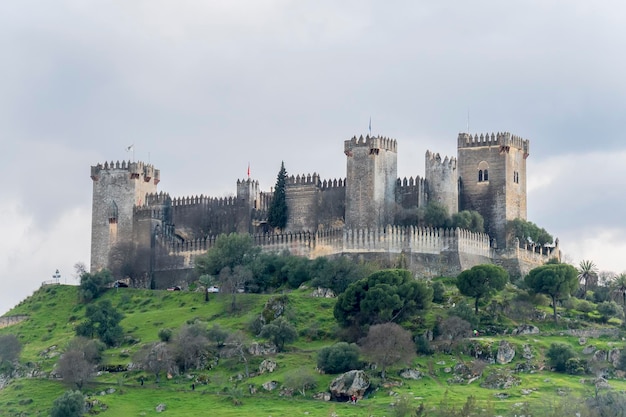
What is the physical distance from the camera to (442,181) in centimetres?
13450

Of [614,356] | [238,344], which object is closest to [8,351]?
[238,344]

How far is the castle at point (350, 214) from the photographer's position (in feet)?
429

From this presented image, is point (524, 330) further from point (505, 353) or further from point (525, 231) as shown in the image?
point (525, 231)

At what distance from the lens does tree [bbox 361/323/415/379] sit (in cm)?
11094

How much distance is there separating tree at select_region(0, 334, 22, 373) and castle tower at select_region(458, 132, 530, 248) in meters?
36.0

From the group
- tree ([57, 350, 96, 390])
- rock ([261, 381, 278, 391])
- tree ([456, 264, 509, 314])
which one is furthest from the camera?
tree ([456, 264, 509, 314])


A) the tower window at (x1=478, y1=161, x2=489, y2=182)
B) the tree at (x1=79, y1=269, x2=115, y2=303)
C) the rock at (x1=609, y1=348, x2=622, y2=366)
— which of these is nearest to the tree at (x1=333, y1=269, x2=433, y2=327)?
the rock at (x1=609, y1=348, x2=622, y2=366)

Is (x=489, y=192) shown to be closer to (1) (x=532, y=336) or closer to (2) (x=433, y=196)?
(2) (x=433, y=196)

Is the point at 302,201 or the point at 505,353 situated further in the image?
the point at 302,201

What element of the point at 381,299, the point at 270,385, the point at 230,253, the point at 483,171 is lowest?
the point at 270,385

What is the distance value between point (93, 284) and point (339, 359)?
3276cm

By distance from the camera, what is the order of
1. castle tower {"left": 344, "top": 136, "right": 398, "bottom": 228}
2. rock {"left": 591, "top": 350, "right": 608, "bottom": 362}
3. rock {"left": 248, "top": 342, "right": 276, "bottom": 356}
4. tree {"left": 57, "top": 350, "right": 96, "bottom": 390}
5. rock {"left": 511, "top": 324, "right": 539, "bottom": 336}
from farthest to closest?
castle tower {"left": 344, "top": 136, "right": 398, "bottom": 228} < rock {"left": 511, "top": 324, "right": 539, "bottom": 336} < rock {"left": 248, "top": 342, "right": 276, "bottom": 356} < tree {"left": 57, "top": 350, "right": 96, "bottom": 390} < rock {"left": 591, "top": 350, "right": 608, "bottom": 362}

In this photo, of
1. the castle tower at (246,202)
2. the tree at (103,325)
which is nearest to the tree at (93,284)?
the tree at (103,325)

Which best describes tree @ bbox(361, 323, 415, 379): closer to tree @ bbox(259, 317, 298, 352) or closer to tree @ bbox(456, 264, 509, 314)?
tree @ bbox(259, 317, 298, 352)
